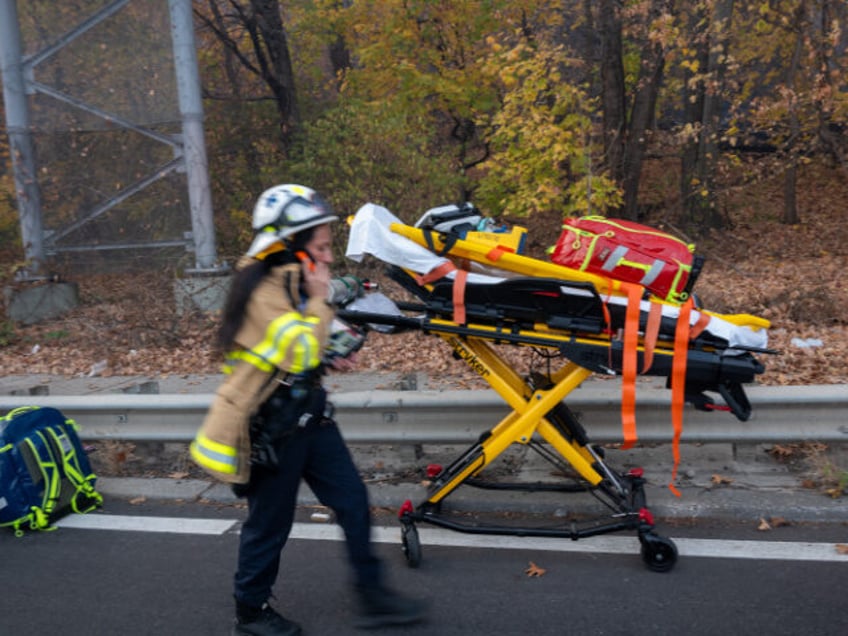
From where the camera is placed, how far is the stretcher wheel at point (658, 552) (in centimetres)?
362

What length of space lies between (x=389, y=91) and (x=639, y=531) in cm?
1266

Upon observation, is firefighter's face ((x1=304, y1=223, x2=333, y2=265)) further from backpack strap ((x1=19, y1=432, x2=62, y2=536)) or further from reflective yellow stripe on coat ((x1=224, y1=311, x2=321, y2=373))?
backpack strap ((x1=19, y1=432, x2=62, y2=536))

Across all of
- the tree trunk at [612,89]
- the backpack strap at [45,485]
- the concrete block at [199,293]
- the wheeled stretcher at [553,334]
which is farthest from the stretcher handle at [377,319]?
the tree trunk at [612,89]

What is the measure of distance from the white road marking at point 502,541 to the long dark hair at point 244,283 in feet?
4.72

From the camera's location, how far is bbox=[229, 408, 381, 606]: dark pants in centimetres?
312

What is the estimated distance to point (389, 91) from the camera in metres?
15.0

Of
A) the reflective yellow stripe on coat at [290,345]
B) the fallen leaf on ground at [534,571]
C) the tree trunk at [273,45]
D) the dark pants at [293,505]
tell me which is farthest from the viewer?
the tree trunk at [273,45]

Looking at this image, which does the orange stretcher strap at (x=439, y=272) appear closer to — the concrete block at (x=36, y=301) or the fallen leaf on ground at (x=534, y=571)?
the fallen leaf on ground at (x=534, y=571)

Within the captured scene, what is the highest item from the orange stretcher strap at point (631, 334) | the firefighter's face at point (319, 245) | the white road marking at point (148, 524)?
the firefighter's face at point (319, 245)

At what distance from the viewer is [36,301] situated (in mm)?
10953

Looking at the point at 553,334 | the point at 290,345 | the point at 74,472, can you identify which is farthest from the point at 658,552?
the point at 74,472

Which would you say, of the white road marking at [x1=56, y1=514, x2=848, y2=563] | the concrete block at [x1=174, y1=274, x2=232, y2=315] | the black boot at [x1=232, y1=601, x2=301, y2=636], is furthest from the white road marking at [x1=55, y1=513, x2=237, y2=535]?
the concrete block at [x1=174, y1=274, x2=232, y2=315]

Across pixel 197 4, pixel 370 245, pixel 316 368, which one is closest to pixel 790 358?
pixel 370 245

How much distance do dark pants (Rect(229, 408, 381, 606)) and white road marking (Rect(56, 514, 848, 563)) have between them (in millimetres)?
700
